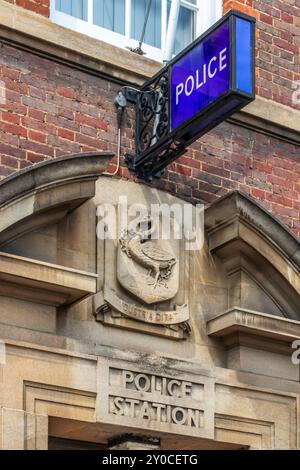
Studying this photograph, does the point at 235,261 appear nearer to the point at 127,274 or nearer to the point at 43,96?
the point at 127,274

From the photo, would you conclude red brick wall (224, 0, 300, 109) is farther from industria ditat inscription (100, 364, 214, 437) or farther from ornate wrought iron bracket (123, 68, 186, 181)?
industria ditat inscription (100, 364, 214, 437)

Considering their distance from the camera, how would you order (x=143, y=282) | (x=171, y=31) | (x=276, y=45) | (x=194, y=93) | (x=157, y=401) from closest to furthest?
(x=157, y=401), (x=194, y=93), (x=143, y=282), (x=171, y=31), (x=276, y=45)

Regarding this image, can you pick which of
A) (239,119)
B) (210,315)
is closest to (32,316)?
(210,315)

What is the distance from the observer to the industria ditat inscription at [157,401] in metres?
10.6

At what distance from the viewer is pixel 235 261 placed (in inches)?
452

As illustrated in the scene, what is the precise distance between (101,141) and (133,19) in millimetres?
1314

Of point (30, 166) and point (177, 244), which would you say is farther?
point (177, 244)

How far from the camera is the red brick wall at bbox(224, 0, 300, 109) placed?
40.6 ft

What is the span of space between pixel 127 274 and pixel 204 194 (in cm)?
115

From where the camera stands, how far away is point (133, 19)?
39.3 feet

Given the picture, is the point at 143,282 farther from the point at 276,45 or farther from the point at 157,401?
the point at 276,45

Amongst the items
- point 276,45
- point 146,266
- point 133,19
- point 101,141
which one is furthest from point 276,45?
point 146,266

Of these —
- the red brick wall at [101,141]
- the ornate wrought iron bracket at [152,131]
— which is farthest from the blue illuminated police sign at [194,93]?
the red brick wall at [101,141]

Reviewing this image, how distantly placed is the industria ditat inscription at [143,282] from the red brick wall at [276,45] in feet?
6.10
